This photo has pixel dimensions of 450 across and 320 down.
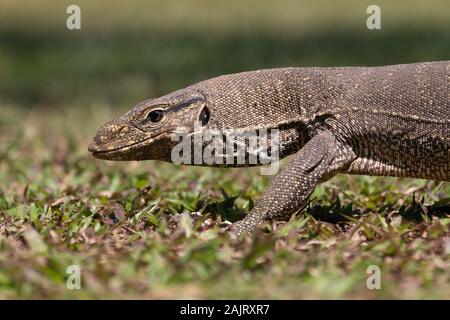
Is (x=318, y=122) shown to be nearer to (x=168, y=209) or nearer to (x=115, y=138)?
(x=168, y=209)

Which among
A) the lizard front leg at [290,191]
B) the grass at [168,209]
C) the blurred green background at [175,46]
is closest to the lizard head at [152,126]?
the grass at [168,209]

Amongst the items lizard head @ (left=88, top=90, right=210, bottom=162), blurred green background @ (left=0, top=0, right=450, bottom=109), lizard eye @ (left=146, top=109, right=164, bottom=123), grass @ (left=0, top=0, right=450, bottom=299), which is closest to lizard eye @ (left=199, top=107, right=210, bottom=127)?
lizard head @ (left=88, top=90, right=210, bottom=162)

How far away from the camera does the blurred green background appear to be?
11.9 meters

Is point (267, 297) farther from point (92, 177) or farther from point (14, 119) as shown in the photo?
point (14, 119)

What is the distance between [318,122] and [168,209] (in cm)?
121

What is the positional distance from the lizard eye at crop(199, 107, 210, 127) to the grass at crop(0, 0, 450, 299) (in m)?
0.60

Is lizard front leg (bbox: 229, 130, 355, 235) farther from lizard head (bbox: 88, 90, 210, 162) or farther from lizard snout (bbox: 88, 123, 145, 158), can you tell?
lizard snout (bbox: 88, 123, 145, 158)

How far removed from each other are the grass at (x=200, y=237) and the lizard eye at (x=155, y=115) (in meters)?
0.60

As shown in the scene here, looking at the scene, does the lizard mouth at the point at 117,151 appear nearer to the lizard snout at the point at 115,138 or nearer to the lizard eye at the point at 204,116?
the lizard snout at the point at 115,138

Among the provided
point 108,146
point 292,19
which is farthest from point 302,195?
point 292,19

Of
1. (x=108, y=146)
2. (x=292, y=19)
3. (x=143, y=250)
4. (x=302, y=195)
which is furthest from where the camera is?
(x=292, y=19)

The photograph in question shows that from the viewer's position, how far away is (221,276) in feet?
13.8

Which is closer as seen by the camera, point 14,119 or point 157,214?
point 157,214

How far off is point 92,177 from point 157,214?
1.52 meters
